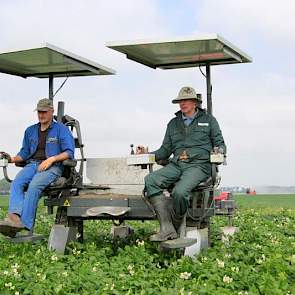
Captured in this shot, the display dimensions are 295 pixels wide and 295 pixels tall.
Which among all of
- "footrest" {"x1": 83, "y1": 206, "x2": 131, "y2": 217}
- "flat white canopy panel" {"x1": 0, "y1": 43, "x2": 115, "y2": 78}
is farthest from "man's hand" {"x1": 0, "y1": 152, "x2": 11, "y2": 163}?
"footrest" {"x1": 83, "y1": 206, "x2": 131, "y2": 217}

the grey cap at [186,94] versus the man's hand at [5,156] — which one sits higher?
the grey cap at [186,94]

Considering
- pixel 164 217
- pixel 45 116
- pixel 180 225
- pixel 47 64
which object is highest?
pixel 47 64

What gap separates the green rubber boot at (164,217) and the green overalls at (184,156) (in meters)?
0.09

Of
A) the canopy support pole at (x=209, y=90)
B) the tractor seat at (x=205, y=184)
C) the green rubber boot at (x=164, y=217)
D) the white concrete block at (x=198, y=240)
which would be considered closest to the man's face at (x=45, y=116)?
the green rubber boot at (x=164, y=217)

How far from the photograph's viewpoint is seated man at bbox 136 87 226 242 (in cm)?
754

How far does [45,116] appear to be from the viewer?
8562mm

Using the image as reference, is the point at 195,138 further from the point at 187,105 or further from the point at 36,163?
the point at 36,163

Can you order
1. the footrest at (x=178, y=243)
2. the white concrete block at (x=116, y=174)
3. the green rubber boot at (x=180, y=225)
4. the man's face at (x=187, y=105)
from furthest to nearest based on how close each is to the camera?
the white concrete block at (x=116, y=174) → the man's face at (x=187, y=105) → the green rubber boot at (x=180, y=225) → the footrest at (x=178, y=243)

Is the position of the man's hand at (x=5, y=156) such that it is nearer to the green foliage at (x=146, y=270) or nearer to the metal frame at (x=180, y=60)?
the green foliage at (x=146, y=270)

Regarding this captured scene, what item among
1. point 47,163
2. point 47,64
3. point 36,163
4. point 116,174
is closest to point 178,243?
point 47,163

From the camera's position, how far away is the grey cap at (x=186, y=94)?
8055 mm

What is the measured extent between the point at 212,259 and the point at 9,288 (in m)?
2.43

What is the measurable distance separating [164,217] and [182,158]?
84 cm

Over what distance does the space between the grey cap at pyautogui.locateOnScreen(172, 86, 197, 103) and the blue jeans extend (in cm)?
176
